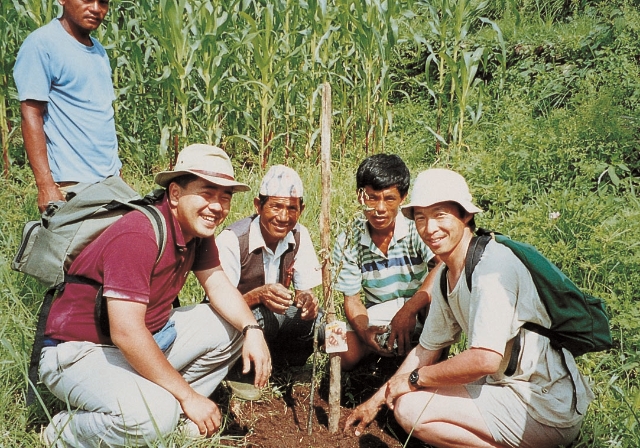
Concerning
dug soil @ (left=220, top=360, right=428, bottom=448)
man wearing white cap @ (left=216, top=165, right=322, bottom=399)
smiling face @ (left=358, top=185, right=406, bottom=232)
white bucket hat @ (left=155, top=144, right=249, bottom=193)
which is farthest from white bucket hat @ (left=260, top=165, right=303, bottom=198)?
dug soil @ (left=220, top=360, right=428, bottom=448)

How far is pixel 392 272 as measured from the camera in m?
3.62

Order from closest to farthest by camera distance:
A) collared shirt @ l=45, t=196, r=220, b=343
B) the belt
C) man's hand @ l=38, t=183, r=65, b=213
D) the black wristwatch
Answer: collared shirt @ l=45, t=196, r=220, b=343 → the belt → the black wristwatch → man's hand @ l=38, t=183, r=65, b=213

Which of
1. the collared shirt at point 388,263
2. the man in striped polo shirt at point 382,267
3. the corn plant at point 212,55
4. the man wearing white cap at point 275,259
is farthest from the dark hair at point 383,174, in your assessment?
the corn plant at point 212,55

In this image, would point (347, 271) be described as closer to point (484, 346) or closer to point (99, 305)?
point (484, 346)

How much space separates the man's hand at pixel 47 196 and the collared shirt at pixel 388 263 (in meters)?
1.60

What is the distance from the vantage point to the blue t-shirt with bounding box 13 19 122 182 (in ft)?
10.9

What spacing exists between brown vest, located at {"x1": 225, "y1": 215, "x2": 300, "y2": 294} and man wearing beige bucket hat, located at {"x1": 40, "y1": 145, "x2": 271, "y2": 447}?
457 millimetres

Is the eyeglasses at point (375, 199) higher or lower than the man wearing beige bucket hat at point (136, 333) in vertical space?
higher

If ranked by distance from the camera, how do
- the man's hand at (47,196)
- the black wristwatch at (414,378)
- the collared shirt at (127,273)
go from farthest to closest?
the man's hand at (47,196)
the black wristwatch at (414,378)
the collared shirt at (127,273)

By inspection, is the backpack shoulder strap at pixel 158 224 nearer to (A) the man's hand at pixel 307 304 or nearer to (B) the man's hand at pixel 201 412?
(B) the man's hand at pixel 201 412

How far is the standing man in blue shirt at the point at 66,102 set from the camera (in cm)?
331

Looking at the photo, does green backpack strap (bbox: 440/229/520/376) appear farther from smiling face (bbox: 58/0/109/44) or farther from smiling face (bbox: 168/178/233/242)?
smiling face (bbox: 58/0/109/44)

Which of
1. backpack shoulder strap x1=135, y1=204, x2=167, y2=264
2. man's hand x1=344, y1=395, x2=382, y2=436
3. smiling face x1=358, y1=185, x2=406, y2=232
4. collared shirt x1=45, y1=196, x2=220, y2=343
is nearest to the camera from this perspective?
collared shirt x1=45, y1=196, x2=220, y2=343

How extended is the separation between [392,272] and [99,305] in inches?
66.4
